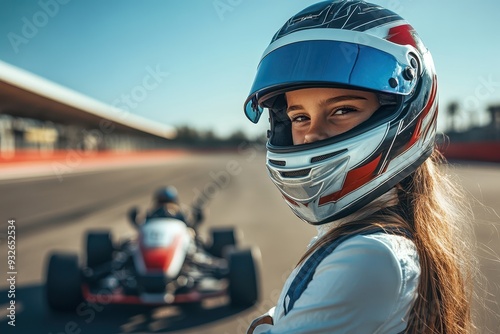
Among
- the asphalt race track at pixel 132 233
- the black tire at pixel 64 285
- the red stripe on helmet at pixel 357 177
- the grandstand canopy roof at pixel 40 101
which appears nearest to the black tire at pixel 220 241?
the asphalt race track at pixel 132 233

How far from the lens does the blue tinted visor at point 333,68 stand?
1.05 meters

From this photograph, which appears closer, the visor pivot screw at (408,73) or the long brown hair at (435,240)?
the long brown hair at (435,240)

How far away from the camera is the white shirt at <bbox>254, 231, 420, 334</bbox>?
799mm

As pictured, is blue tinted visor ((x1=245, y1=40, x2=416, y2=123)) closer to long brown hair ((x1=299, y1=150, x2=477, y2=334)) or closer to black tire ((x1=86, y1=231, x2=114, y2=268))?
long brown hair ((x1=299, y1=150, x2=477, y2=334))

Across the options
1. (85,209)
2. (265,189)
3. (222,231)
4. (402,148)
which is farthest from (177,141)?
(402,148)

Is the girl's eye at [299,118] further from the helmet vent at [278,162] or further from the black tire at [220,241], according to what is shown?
the black tire at [220,241]

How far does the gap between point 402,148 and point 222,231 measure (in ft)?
16.9

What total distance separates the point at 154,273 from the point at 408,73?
3802mm

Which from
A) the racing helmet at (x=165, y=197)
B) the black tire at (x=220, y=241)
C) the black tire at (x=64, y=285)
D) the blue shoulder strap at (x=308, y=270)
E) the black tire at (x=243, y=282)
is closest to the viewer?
the blue shoulder strap at (x=308, y=270)

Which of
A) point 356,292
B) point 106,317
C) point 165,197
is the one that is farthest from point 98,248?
point 356,292

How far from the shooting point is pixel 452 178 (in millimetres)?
1361

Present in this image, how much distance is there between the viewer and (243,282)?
4492 millimetres

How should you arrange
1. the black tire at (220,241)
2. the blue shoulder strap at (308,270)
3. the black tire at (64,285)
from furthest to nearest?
1. the black tire at (220,241)
2. the black tire at (64,285)
3. the blue shoulder strap at (308,270)

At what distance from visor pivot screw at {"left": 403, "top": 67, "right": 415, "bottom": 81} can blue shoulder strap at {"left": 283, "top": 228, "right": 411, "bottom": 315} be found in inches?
15.6
